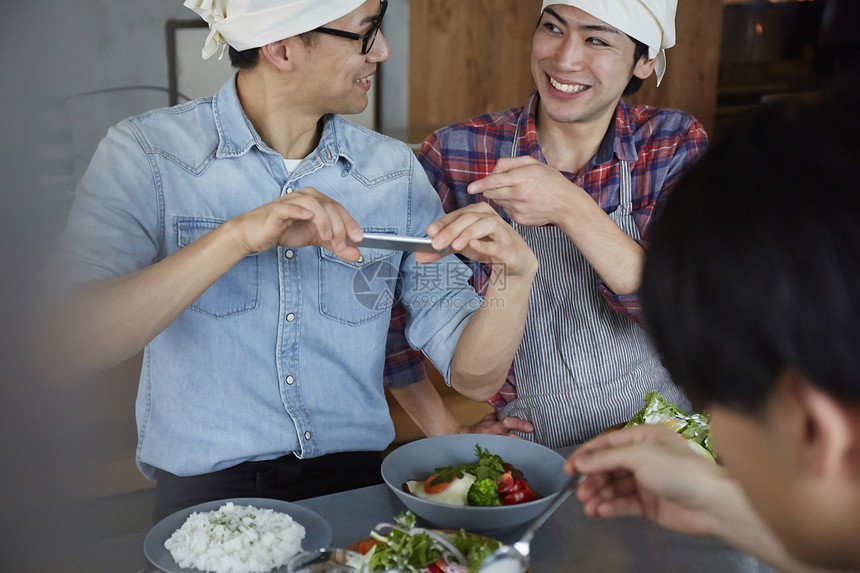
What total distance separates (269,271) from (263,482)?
0.81 ft

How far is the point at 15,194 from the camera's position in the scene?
44cm

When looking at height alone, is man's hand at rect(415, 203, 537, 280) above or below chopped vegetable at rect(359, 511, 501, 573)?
above

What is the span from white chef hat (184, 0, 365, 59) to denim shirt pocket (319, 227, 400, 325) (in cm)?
25

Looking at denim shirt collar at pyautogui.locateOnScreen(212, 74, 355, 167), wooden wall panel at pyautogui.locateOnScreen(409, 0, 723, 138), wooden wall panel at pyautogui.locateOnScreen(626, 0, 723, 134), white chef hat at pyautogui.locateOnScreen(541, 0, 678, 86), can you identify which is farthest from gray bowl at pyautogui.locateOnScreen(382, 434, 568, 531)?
wooden wall panel at pyautogui.locateOnScreen(626, 0, 723, 134)

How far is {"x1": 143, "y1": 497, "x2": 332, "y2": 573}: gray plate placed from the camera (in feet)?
1.91

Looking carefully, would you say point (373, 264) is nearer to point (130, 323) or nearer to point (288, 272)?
point (288, 272)

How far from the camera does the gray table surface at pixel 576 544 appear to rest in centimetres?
62

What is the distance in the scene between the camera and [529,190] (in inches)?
37.6

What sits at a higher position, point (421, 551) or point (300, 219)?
point (300, 219)

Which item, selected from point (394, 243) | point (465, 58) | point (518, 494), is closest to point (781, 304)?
point (518, 494)

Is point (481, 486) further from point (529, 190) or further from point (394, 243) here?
point (529, 190)

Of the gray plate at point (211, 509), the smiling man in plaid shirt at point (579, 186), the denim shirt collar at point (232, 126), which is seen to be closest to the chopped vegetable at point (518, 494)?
the gray plate at point (211, 509)

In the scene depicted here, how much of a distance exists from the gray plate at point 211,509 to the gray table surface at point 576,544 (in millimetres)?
12

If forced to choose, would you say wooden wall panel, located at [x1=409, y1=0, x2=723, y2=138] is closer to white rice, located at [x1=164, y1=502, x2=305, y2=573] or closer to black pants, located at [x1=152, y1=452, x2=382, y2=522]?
black pants, located at [x1=152, y1=452, x2=382, y2=522]
